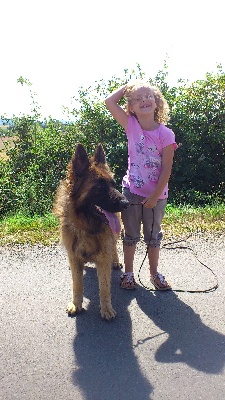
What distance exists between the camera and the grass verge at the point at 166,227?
5234 millimetres

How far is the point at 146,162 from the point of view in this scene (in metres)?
3.68

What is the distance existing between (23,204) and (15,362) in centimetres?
585

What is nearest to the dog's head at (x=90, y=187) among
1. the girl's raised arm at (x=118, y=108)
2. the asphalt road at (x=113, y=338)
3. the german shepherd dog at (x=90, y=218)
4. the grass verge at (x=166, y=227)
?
the german shepherd dog at (x=90, y=218)

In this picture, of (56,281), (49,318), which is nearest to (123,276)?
(56,281)

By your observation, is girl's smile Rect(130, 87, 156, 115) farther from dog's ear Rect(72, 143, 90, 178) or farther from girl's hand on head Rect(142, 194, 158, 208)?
girl's hand on head Rect(142, 194, 158, 208)

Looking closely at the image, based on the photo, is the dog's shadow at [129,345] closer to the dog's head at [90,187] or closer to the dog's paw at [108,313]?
the dog's paw at [108,313]

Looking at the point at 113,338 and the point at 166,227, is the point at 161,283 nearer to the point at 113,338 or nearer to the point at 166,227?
the point at 113,338

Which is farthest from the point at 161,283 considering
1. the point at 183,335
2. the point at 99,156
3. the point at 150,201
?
the point at 99,156

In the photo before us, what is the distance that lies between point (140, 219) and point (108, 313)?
1.06m

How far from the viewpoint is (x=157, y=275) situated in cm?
402

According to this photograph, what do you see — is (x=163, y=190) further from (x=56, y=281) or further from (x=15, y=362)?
(x=15, y=362)

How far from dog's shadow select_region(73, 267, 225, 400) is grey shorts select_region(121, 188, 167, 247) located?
57cm

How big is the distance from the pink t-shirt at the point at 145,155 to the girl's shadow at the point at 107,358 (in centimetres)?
117

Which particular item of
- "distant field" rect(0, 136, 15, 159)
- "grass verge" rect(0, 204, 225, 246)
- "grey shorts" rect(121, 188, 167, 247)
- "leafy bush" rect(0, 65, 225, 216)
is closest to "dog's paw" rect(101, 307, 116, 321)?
"grey shorts" rect(121, 188, 167, 247)
